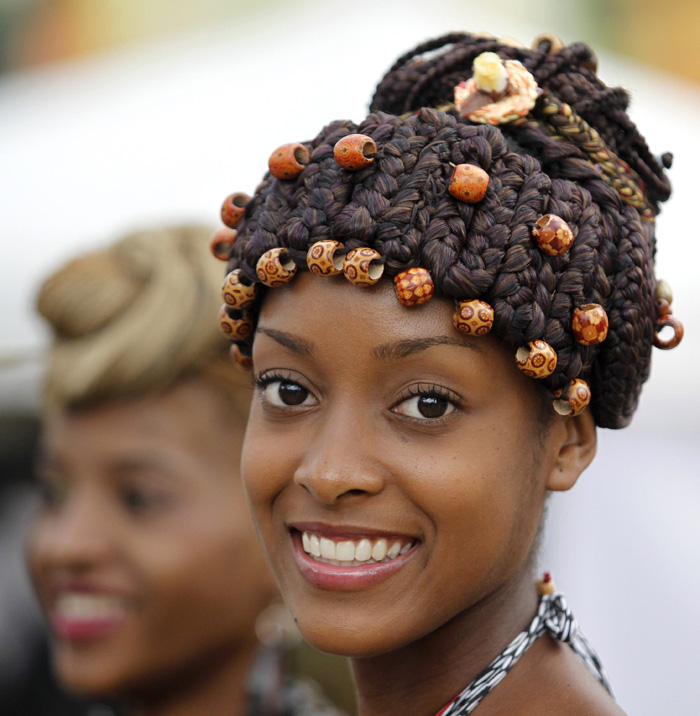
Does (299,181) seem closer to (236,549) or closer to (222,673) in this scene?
(236,549)

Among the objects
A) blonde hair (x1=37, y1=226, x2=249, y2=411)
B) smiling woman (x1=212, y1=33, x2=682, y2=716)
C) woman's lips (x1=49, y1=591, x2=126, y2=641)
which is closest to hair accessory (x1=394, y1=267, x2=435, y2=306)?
smiling woman (x1=212, y1=33, x2=682, y2=716)

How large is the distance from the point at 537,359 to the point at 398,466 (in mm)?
302

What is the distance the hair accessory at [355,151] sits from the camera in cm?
175

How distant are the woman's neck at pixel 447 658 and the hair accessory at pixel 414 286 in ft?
1.95

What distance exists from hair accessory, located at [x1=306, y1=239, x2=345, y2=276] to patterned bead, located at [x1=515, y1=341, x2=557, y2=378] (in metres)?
0.35

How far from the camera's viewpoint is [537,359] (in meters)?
1.70

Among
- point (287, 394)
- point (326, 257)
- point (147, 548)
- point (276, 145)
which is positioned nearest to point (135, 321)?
point (147, 548)

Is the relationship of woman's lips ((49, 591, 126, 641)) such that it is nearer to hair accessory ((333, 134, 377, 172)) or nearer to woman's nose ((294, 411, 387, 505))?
woman's nose ((294, 411, 387, 505))

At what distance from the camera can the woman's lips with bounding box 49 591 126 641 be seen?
9.95ft

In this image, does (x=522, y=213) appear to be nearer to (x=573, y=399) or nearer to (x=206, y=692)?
(x=573, y=399)

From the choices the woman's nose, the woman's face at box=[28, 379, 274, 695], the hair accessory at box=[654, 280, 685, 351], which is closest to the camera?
the woman's nose

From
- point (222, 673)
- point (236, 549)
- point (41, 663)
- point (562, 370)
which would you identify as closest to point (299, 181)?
point (562, 370)

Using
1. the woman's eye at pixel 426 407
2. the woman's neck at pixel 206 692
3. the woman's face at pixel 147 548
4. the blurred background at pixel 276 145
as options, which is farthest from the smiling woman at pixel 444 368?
the blurred background at pixel 276 145

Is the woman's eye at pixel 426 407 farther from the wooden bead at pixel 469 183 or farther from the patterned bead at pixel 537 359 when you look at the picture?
the wooden bead at pixel 469 183
